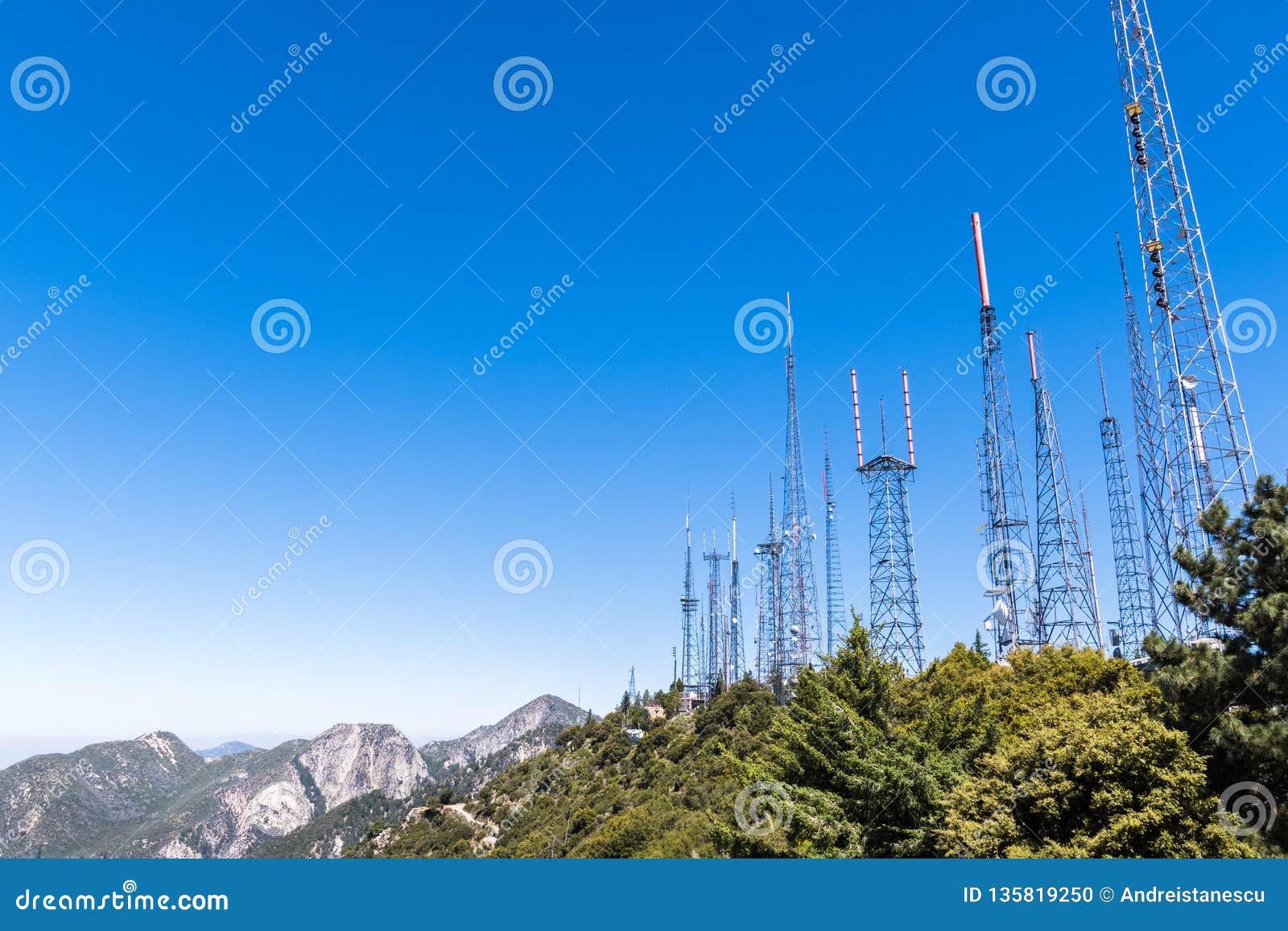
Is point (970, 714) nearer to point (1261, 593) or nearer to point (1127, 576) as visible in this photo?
point (1261, 593)

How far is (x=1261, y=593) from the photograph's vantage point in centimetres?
1753

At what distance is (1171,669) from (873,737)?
7472 mm

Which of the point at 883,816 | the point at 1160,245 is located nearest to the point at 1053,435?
the point at 1160,245
